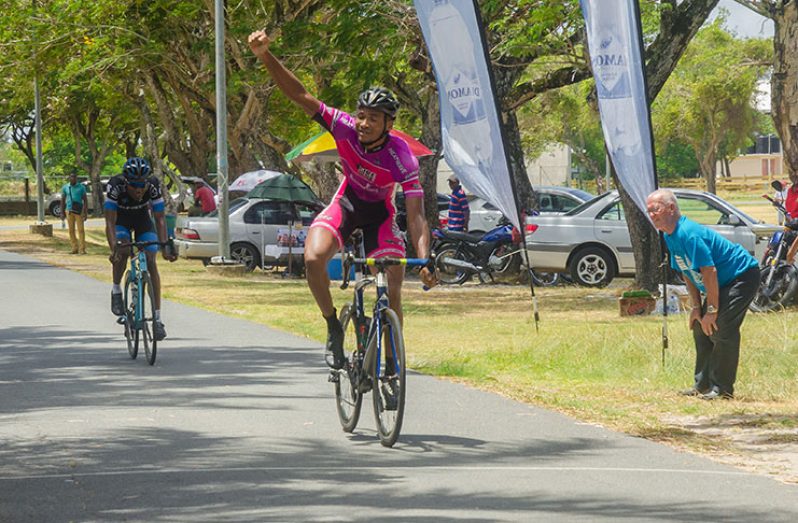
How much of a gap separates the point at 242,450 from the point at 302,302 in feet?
40.3

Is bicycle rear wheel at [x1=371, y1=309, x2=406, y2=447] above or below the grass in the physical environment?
above

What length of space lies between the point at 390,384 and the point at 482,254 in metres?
16.7

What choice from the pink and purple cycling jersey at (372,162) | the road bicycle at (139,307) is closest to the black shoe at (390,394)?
the pink and purple cycling jersey at (372,162)

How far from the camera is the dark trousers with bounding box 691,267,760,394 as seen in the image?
10062mm

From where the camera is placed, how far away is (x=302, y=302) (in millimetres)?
20250

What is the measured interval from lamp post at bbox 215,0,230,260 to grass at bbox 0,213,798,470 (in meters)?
4.04

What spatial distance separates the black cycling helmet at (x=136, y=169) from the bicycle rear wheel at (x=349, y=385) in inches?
156

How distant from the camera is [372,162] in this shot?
27.3 ft

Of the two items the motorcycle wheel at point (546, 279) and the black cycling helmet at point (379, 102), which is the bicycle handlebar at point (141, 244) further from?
the motorcycle wheel at point (546, 279)

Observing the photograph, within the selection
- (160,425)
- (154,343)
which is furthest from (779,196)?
(160,425)

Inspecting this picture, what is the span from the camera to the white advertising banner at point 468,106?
47.0 feet

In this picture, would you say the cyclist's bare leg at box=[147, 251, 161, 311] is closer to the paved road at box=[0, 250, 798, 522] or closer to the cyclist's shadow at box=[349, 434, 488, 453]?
the paved road at box=[0, 250, 798, 522]

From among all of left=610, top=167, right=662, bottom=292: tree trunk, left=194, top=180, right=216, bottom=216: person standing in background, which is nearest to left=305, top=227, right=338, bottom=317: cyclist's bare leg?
left=610, top=167, right=662, bottom=292: tree trunk

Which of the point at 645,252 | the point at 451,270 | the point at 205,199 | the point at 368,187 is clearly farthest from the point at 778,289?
the point at 205,199
